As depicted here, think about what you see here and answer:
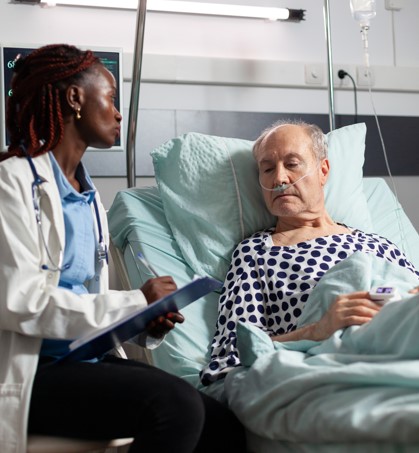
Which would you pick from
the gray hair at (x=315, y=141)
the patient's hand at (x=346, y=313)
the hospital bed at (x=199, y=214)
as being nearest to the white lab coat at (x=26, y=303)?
the patient's hand at (x=346, y=313)

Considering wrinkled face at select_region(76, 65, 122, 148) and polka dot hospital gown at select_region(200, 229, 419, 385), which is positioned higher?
wrinkled face at select_region(76, 65, 122, 148)

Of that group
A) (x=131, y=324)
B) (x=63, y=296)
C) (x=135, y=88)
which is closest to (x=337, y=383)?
(x=131, y=324)

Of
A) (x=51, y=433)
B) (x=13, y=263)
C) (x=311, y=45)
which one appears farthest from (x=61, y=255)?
(x=311, y=45)

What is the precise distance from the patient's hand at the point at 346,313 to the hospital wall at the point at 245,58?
152cm

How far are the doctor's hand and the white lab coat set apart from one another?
3cm

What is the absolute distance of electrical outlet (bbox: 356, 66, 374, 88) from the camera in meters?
3.69

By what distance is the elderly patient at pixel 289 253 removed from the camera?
6.77 feet

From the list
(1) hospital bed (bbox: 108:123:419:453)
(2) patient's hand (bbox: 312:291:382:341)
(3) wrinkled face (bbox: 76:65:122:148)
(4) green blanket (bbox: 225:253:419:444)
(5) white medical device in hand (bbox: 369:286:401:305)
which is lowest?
(4) green blanket (bbox: 225:253:419:444)

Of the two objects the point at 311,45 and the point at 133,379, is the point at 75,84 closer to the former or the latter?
the point at 133,379

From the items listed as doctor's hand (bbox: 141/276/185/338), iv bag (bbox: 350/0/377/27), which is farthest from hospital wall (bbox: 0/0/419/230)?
doctor's hand (bbox: 141/276/185/338)

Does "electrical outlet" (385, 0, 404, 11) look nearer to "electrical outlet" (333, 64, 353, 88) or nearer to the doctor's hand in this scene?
"electrical outlet" (333, 64, 353, 88)

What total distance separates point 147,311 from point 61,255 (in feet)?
0.75

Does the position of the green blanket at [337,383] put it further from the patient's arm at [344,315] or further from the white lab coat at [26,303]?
the white lab coat at [26,303]

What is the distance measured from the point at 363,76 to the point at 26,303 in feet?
8.32
